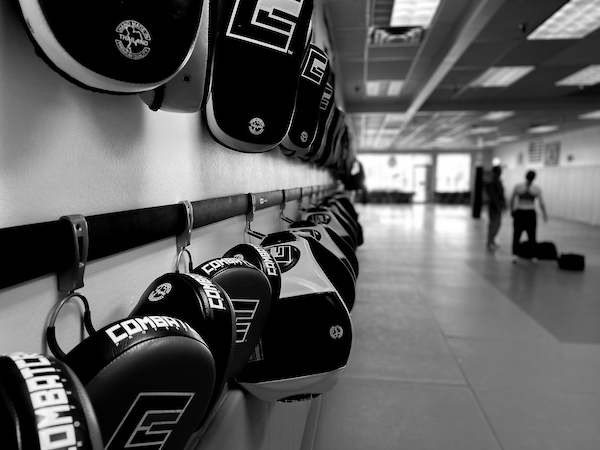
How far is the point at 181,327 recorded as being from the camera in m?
0.46

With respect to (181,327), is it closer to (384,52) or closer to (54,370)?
(54,370)

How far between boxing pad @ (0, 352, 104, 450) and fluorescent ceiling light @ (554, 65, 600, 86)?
908 cm

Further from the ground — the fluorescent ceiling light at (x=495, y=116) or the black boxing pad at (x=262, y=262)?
the fluorescent ceiling light at (x=495, y=116)

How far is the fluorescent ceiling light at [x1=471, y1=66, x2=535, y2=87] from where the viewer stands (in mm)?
7609

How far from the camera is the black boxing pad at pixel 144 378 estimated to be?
15.9 inches

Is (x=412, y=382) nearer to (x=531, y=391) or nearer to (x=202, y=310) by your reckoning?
(x=531, y=391)

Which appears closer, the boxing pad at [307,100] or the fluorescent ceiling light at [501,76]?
the boxing pad at [307,100]

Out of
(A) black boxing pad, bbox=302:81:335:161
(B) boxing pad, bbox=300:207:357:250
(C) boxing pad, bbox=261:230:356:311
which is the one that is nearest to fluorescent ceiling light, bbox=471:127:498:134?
(B) boxing pad, bbox=300:207:357:250

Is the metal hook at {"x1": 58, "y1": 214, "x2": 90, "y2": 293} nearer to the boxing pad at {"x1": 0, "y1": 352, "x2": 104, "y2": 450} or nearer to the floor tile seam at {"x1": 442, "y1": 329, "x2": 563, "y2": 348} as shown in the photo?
the boxing pad at {"x1": 0, "y1": 352, "x2": 104, "y2": 450}

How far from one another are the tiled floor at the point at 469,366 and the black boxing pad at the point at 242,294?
1532 millimetres

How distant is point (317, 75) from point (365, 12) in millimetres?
4156

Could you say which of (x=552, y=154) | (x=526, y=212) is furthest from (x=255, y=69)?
(x=552, y=154)

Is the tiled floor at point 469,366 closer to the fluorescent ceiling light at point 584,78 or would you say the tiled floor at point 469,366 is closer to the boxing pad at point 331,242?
the boxing pad at point 331,242

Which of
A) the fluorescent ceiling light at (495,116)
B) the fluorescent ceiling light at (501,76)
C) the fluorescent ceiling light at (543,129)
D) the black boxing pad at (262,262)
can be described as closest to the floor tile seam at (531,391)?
the black boxing pad at (262,262)
